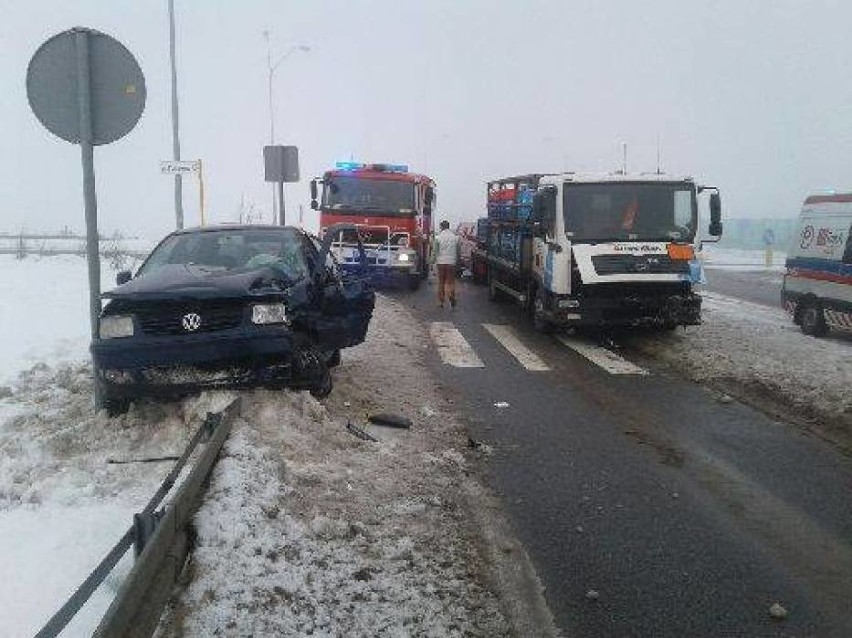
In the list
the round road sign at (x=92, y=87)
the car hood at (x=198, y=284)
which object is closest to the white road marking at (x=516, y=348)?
the car hood at (x=198, y=284)

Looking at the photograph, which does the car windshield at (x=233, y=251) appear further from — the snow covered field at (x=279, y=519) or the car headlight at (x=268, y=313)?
the snow covered field at (x=279, y=519)

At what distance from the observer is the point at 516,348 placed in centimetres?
1188

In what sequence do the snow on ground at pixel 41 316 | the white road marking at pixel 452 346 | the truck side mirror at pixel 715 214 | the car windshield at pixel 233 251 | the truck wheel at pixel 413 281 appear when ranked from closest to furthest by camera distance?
the car windshield at pixel 233 251 → the snow on ground at pixel 41 316 → the white road marking at pixel 452 346 → the truck side mirror at pixel 715 214 → the truck wheel at pixel 413 281

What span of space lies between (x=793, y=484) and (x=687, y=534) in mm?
1467

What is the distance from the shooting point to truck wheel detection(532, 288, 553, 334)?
42.5 ft

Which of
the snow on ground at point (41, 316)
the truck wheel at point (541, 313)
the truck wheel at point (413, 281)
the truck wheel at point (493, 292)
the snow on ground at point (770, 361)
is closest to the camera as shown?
the snow on ground at point (770, 361)

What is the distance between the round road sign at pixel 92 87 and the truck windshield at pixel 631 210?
7.58 metres

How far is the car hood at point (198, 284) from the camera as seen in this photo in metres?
6.02

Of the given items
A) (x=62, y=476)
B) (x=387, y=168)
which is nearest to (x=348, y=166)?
(x=387, y=168)

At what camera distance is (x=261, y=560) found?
3.94 m

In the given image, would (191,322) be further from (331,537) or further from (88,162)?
(331,537)

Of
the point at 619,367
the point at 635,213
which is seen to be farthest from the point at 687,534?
the point at 635,213

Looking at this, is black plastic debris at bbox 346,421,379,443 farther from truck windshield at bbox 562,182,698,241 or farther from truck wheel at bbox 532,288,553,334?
truck wheel at bbox 532,288,553,334

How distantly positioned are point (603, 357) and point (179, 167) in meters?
8.71
